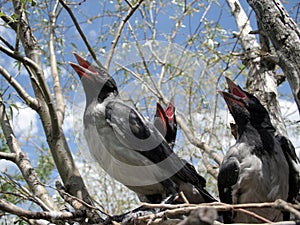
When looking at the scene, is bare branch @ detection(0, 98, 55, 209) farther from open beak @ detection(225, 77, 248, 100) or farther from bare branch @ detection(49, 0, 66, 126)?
open beak @ detection(225, 77, 248, 100)

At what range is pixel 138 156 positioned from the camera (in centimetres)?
352

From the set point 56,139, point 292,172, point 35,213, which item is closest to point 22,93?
point 56,139

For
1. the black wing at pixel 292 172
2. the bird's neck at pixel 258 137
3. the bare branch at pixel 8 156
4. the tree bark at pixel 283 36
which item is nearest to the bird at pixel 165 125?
the bird's neck at pixel 258 137

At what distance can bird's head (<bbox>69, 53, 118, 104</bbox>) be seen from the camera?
3.98 m

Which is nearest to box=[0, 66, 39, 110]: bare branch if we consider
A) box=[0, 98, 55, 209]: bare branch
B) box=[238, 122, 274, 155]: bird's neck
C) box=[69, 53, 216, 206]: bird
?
box=[0, 98, 55, 209]: bare branch

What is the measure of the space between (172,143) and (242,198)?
1263 millimetres

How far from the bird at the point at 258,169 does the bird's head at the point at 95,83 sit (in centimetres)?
127

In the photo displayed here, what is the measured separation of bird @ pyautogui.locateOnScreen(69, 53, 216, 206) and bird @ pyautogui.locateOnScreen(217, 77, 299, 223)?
0.93ft

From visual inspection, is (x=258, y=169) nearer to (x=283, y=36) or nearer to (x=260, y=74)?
(x=283, y=36)

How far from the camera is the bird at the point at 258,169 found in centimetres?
341

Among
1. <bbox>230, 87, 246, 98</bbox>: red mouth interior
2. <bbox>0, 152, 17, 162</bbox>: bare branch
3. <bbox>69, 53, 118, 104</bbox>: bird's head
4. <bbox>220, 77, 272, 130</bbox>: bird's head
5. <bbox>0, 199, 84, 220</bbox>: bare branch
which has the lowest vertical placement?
<bbox>0, 199, 84, 220</bbox>: bare branch

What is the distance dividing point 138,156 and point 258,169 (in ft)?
3.20

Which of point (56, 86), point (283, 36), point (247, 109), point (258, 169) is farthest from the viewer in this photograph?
point (56, 86)

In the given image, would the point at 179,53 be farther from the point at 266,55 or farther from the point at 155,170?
the point at 155,170
